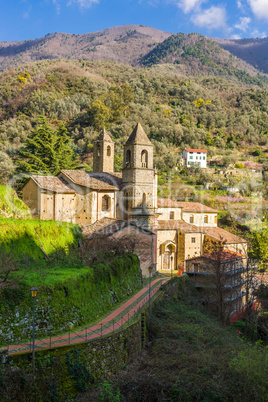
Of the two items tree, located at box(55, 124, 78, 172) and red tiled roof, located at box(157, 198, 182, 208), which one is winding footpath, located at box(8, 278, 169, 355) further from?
tree, located at box(55, 124, 78, 172)

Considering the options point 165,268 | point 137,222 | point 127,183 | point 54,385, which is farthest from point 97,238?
point 54,385

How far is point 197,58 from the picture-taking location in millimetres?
171125

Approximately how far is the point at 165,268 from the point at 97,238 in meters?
10.6

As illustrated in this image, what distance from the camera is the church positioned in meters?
28.8

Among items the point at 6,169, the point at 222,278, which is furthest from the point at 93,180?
the point at 222,278

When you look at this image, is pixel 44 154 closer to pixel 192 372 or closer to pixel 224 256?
pixel 224 256

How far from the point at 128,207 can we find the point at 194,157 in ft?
137

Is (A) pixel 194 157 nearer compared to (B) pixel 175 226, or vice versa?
(B) pixel 175 226

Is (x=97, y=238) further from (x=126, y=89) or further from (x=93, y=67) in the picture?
(x=93, y=67)

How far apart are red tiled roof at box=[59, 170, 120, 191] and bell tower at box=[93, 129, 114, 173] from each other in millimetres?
2059

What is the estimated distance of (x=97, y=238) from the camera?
26.6 meters

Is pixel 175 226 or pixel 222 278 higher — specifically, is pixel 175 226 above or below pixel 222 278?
above

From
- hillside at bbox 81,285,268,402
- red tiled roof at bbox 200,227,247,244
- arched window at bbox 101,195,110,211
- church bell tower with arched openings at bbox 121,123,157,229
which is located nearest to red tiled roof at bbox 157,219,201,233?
red tiled roof at bbox 200,227,247,244

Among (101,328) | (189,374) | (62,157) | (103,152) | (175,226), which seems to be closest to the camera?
(189,374)
